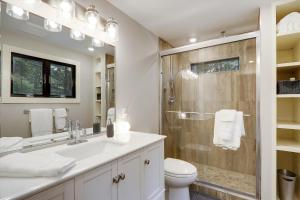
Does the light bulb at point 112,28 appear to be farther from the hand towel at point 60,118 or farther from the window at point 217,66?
the window at point 217,66

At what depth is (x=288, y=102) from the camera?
6.50 ft

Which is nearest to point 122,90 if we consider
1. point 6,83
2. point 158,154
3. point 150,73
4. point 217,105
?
point 150,73

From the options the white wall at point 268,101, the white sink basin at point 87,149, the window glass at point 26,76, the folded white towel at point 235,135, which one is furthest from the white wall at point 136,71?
the white wall at point 268,101

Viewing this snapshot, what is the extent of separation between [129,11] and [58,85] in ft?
→ 3.80

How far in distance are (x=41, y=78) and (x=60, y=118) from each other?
13.5 inches

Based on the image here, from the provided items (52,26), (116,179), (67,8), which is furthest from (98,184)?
(67,8)

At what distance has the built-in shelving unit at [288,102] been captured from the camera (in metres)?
1.67

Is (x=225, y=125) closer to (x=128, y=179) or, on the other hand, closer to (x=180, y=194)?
(x=180, y=194)

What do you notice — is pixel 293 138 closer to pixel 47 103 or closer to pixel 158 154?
pixel 158 154

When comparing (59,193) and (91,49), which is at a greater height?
(91,49)

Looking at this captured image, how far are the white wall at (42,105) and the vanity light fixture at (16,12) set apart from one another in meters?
0.12

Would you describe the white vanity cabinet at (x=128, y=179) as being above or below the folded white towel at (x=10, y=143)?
below

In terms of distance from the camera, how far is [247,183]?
217cm

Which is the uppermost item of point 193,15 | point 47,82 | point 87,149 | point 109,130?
point 193,15
